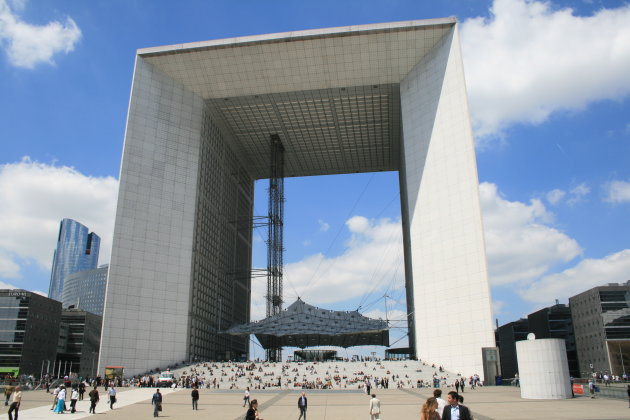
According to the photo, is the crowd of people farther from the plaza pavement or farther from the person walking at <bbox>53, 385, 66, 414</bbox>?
the person walking at <bbox>53, 385, 66, 414</bbox>

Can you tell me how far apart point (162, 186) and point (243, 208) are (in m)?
26.0

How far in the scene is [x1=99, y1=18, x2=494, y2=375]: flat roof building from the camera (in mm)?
53906

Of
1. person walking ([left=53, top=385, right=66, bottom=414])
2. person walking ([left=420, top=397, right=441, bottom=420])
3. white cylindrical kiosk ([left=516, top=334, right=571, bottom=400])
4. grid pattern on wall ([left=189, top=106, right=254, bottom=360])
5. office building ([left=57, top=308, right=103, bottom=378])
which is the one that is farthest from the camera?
office building ([left=57, top=308, right=103, bottom=378])

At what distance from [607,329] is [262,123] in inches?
2477

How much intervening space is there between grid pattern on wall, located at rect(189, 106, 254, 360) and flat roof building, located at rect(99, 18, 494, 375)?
38 cm

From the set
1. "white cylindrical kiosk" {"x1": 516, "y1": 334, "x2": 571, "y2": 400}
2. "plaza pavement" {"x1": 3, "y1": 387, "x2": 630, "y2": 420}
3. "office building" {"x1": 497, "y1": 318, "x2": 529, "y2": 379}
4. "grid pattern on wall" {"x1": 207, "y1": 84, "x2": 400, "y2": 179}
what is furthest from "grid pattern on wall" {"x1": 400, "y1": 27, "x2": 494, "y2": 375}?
"office building" {"x1": 497, "y1": 318, "x2": 529, "y2": 379}

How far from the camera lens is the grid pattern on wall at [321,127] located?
66375 millimetres

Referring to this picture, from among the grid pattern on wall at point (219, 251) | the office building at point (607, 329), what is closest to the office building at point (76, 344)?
the grid pattern on wall at point (219, 251)

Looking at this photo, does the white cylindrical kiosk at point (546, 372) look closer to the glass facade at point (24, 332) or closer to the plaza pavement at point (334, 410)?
the plaza pavement at point (334, 410)

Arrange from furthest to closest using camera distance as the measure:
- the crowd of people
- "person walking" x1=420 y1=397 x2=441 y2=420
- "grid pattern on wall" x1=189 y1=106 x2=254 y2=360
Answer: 1. "grid pattern on wall" x1=189 y1=106 x2=254 y2=360
2. the crowd of people
3. "person walking" x1=420 y1=397 x2=441 y2=420

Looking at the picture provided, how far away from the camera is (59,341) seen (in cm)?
12081

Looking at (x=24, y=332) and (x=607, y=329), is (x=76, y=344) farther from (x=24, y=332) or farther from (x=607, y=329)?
(x=607, y=329)

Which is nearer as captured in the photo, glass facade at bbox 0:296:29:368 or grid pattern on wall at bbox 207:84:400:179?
grid pattern on wall at bbox 207:84:400:179

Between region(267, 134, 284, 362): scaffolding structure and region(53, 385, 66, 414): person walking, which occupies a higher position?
region(267, 134, 284, 362): scaffolding structure
